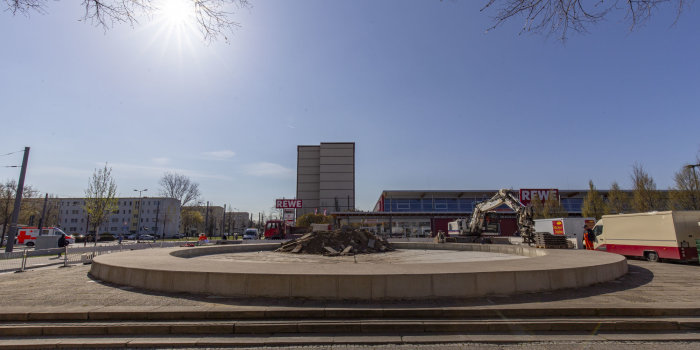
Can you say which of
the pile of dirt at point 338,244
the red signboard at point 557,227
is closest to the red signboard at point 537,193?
the red signboard at point 557,227

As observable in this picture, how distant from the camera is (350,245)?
1472 centimetres

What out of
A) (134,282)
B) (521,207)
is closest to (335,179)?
(521,207)

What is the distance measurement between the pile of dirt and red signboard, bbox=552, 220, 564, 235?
18.4m

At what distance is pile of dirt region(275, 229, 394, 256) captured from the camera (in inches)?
558

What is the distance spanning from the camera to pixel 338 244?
48.1 feet

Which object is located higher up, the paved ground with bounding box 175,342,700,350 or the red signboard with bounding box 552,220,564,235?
the red signboard with bounding box 552,220,564,235

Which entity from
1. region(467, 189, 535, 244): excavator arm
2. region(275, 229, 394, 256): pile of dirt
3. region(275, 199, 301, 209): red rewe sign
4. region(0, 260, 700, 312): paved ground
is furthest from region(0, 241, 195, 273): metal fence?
region(275, 199, 301, 209): red rewe sign

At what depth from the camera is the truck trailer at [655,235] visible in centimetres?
1335

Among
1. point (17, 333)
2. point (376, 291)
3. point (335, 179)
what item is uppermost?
point (335, 179)

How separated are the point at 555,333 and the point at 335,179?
6894 centimetres

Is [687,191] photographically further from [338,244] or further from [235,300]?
[235,300]

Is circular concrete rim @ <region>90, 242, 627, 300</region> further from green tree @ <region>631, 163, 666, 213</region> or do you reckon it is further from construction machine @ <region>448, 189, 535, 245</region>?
green tree @ <region>631, 163, 666, 213</region>

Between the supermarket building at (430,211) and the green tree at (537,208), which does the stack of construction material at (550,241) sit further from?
the green tree at (537,208)

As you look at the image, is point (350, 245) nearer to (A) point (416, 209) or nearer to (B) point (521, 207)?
(B) point (521, 207)
